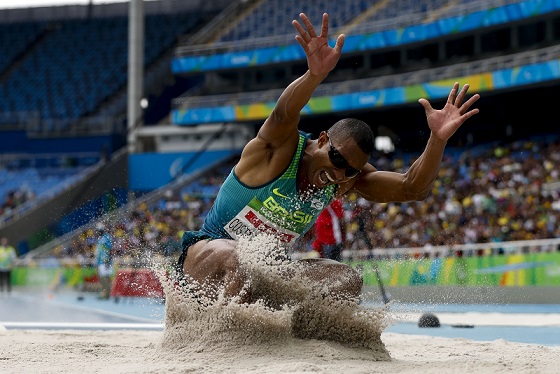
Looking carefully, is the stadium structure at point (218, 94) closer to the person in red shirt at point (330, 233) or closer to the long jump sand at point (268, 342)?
the person in red shirt at point (330, 233)

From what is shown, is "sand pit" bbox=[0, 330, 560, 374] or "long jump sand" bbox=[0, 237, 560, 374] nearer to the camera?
"sand pit" bbox=[0, 330, 560, 374]

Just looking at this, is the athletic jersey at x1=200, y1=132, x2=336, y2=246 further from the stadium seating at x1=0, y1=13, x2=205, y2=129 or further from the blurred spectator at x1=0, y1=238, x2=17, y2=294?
the stadium seating at x1=0, y1=13, x2=205, y2=129

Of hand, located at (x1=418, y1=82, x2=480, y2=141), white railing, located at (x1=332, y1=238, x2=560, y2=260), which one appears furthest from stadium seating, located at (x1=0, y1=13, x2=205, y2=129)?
hand, located at (x1=418, y1=82, x2=480, y2=141)

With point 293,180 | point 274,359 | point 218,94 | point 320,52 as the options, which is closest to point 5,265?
point 218,94

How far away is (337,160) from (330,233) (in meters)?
7.36

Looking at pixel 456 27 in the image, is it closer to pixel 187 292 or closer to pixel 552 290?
pixel 552 290

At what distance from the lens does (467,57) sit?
2998 cm

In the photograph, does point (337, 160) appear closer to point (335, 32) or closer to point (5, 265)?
point (5, 265)

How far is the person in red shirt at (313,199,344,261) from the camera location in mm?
12484

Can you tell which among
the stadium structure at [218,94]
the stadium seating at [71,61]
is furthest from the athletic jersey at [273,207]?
the stadium seating at [71,61]

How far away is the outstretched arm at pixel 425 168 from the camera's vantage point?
5.58 meters

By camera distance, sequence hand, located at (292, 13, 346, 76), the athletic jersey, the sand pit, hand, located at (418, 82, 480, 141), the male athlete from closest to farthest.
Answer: the sand pit < hand, located at (292, 13, 346, 76) < the male athlete < the athletic jersey < hand, located at (418, 82, 480, 141)

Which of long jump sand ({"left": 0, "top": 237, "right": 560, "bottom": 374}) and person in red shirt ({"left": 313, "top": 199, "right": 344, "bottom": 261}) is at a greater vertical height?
person in red shirt ({"left": 313, "top": 199, "right": 344, "bottom": 261})

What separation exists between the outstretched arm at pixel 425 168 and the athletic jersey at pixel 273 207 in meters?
0.44
